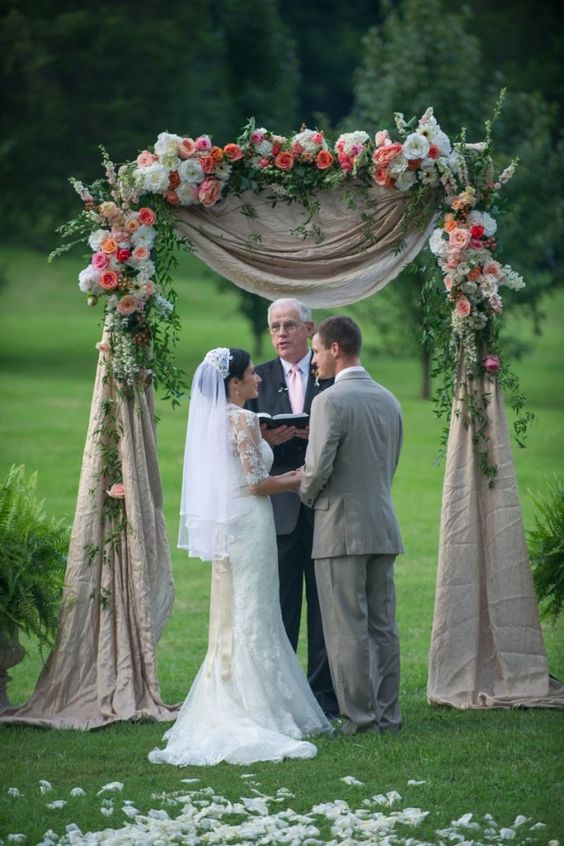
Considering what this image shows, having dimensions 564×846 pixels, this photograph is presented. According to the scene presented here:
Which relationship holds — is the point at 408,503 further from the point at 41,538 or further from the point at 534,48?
the point at 534,48

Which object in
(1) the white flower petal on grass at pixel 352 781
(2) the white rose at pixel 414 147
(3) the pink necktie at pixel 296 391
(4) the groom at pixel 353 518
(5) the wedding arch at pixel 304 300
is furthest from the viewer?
(3) the pink necktie at pixel 296 391

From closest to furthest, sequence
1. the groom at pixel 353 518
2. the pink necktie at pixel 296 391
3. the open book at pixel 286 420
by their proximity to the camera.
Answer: the groom at pixel 353 518 < the open book at pixel 286 420 < the pink necktie at pixel 296 391

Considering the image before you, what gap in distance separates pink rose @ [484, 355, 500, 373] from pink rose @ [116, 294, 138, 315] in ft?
7.02

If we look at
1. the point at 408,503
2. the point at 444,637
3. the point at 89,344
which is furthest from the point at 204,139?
the point at 89,344

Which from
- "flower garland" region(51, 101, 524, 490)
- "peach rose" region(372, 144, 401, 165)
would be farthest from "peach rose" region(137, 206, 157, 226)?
"peach rose" region(372, 144, 401, 165)

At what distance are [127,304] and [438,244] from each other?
6.15ft

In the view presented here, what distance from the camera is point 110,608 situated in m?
7.82

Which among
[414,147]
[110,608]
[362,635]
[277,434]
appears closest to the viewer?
[362,635]

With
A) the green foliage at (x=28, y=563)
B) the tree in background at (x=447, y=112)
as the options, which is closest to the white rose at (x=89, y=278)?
the green foliage at (x=28, y=563)

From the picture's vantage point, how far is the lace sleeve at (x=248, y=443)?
7070 millimetres

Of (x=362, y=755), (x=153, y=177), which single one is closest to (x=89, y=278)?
(x=153, y=177)

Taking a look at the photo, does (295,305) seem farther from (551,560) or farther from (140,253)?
(551,560)

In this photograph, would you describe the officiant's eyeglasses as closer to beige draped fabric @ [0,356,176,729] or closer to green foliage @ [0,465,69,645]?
beige draped fabric @ [0,356,176,729]

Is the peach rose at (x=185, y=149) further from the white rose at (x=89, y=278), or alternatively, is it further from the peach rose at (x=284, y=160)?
the white rose at (x=89, y=278)
